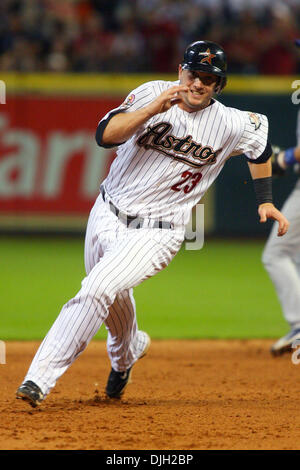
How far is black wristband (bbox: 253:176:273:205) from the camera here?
14.9ft

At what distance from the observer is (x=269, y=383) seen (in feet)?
17.5

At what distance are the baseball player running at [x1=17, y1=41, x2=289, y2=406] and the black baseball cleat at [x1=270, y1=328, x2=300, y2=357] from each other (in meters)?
1.92

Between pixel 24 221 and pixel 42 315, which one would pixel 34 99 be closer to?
pixel 24 221

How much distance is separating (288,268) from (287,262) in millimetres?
54


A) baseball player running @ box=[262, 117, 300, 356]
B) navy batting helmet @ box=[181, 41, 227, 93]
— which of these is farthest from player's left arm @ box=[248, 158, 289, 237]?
baseball player running @ box=[262, 117, 300, 356]

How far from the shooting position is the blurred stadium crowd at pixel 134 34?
12.7 metres

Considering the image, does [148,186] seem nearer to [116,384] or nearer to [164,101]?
[164,101]

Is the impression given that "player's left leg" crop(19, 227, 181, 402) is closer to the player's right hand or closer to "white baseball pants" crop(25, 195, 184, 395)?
"white baseball pants" crop(25, 195, 184, 395)

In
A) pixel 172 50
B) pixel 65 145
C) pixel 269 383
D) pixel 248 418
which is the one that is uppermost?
pixel 172 50

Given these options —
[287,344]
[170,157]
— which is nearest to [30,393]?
[170,157]

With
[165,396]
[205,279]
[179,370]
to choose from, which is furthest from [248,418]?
[205,279]

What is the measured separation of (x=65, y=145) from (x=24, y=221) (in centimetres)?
135

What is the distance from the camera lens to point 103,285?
3982 millimetres

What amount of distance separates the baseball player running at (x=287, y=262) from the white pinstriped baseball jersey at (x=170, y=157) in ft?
6.21
